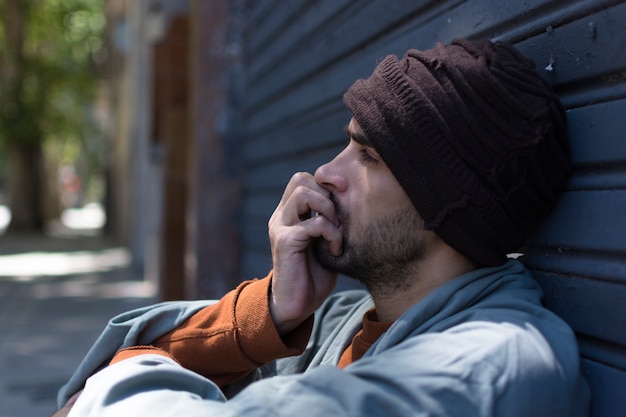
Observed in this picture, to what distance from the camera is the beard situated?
6.80 feet

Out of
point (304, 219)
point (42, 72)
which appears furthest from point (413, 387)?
point (42, 72)

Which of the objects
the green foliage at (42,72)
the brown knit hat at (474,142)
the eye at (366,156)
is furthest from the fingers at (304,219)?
the green foliage at (42,72)

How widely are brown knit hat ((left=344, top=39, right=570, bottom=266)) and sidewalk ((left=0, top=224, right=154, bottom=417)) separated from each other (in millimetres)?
4090

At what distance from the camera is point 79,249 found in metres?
19.0

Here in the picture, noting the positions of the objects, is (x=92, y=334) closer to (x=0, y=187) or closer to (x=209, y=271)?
(x=209, y=271)

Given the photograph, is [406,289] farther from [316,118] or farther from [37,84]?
[37,84]

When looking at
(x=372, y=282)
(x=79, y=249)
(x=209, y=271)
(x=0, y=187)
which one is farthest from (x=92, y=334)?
(x=0, y=187)

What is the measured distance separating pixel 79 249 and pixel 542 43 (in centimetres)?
1784

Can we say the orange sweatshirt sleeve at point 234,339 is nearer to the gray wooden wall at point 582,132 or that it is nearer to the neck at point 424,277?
the neck at point 424,277

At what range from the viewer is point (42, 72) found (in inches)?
866

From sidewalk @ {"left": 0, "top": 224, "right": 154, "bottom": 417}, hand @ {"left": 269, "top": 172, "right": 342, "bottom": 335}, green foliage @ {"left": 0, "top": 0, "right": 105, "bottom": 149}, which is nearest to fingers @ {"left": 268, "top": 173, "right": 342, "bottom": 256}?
hand @ {"left": 269, "top": 172, "right": 342, "bottom": 335}

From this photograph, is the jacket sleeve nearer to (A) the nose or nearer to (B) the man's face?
(B) the man's face

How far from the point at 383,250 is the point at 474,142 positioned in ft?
1.17

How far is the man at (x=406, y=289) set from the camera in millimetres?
1570
